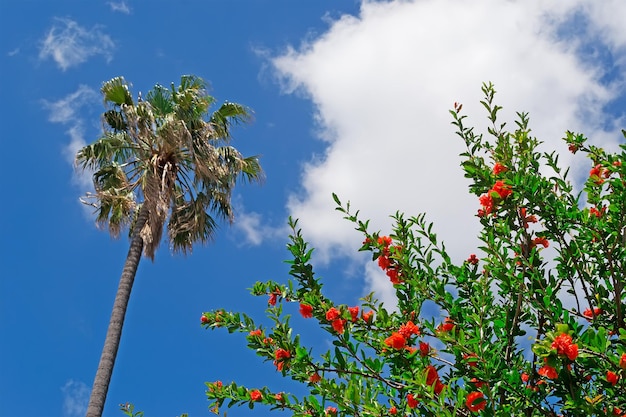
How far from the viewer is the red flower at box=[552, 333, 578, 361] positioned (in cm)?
317

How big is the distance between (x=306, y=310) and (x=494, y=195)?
Answer: 5.18 ft

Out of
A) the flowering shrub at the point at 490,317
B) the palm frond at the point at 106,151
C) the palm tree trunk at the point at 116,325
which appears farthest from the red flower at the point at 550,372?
the palm frond at the point at 106,151

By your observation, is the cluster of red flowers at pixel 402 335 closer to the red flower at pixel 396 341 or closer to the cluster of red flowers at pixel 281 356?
the red flower at pixel 396 341

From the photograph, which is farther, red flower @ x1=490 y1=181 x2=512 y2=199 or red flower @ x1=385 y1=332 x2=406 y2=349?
red flower @ x1=490 y1=181 x2=512 y2=199

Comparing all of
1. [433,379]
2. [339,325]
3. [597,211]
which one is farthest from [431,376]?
[597,211]

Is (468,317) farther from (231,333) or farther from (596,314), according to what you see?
(231,333)

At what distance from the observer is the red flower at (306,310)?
14.7 feet

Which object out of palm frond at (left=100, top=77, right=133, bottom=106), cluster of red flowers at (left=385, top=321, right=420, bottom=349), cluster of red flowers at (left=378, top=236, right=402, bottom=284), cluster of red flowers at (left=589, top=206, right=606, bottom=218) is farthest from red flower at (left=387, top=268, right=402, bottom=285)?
palm frond at (left=100, top=77, right=133, bottom=106)

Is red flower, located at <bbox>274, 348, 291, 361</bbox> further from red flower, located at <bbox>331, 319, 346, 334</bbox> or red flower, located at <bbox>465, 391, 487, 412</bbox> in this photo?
red flower, located at <bbox>465, 391, 487, 412</bbox>

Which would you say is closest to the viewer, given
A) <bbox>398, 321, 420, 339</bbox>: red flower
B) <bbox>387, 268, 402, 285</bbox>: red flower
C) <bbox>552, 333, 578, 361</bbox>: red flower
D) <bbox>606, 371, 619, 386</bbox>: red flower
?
<bbox>552, 333, 578, 361</bbox>: red flower

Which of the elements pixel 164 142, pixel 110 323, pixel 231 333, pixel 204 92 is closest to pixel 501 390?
pixel 231 333

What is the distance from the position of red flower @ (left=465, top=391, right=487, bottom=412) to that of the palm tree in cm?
948

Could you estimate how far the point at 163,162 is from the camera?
12898 millimetres

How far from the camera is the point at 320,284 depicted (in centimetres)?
482
